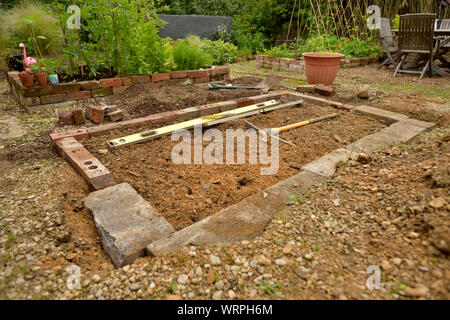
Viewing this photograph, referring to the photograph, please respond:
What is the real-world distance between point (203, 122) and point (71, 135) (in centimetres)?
130

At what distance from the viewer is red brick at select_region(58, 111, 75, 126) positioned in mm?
3297

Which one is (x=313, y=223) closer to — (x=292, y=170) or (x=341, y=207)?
(x=341, y=207)

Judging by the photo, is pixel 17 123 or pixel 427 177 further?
pixel 17 123

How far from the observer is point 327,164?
2.40 meters

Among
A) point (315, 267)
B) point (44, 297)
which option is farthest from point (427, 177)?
point (44, 297)

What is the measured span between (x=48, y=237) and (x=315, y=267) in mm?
1495

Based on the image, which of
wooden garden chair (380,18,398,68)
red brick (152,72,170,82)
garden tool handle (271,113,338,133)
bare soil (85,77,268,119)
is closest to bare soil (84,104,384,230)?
garden tool handle (271,113,338,133)

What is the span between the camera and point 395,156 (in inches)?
96.1

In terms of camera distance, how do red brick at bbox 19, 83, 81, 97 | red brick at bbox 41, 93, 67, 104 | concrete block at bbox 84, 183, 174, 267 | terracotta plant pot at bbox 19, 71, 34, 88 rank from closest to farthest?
concrete block at bbox 84, 183, 174, 267, terracotta plant pot at bbox 19, 71, 34, 88, red brick at bbox 19, 83, 81, 97, red brick at bbox 41, 93, 67, 104

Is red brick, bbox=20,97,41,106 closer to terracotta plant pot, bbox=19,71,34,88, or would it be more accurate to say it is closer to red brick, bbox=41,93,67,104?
red brick, bbox=41,93,67,104

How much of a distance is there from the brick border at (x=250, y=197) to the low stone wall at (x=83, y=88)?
4.09 feet

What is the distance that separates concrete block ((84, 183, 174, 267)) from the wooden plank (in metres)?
0.80

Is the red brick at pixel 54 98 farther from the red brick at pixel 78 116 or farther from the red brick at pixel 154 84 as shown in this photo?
the red brick at pixel 154 84

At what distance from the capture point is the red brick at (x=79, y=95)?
394 cm
